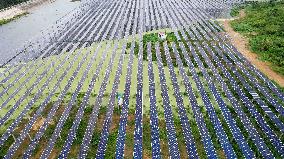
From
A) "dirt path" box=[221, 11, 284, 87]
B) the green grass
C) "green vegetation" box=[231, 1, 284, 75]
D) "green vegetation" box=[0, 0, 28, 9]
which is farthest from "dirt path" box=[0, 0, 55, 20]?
"green vegetation" box=[231, 1, 284, 75]

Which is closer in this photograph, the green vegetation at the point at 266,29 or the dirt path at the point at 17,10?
the green vegetation at the point at 266,29

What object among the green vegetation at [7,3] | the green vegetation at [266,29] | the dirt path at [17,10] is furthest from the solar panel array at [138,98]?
the green vegetation at [7,3]

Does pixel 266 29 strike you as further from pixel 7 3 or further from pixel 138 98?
pixel 7 3

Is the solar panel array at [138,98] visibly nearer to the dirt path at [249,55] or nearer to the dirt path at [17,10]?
the dirt path at [249,55]

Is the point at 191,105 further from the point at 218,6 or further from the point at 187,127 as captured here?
the point at 218,6

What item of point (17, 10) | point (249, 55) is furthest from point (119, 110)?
point (17, 10)

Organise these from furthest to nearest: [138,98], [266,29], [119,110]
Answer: [266,29]
[138,98]
[119,110]

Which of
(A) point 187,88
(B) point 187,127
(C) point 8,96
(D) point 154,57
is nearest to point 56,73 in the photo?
(C) point 8,96
